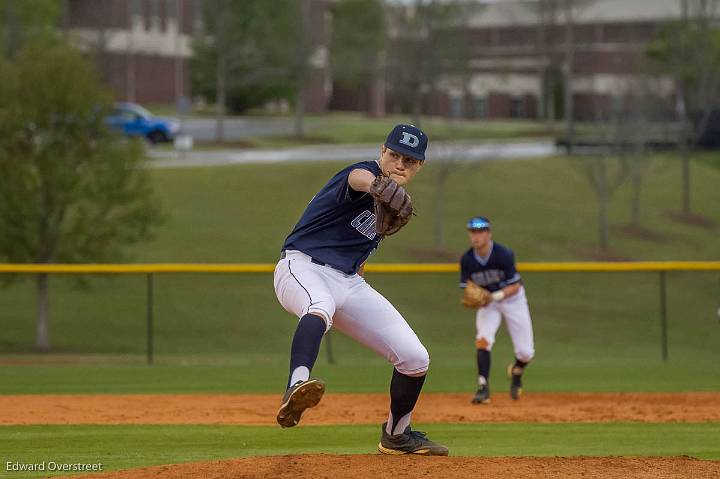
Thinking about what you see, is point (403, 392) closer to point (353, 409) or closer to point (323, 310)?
point (323, 310)

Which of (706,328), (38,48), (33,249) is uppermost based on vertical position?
(38,48)

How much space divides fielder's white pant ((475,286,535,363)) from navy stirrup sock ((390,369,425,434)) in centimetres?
497

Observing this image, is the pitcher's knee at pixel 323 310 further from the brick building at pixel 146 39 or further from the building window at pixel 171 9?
the building window at pixel 171 9

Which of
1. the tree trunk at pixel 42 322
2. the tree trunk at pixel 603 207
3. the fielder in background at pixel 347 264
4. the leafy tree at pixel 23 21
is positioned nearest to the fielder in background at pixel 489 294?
the fielder in background at pixel 347 264

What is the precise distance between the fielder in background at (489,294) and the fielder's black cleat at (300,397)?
5.84 m

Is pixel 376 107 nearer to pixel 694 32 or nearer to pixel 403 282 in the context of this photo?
pixel 694 32

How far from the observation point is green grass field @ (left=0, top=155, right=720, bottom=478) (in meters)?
9.66

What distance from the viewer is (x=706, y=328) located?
2370cm

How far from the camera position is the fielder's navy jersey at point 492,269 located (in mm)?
12305

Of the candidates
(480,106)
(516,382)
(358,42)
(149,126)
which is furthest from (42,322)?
(480,106)

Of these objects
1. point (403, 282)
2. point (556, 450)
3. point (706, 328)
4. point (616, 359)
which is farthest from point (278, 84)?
point (556, 450)

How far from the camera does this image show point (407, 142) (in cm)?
683

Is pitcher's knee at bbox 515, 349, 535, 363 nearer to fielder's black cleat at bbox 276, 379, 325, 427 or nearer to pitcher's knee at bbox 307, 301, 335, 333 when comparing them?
pitcher's knee at bbox 307, 301, 335, 333

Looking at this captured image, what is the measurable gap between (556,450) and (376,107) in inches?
2517
